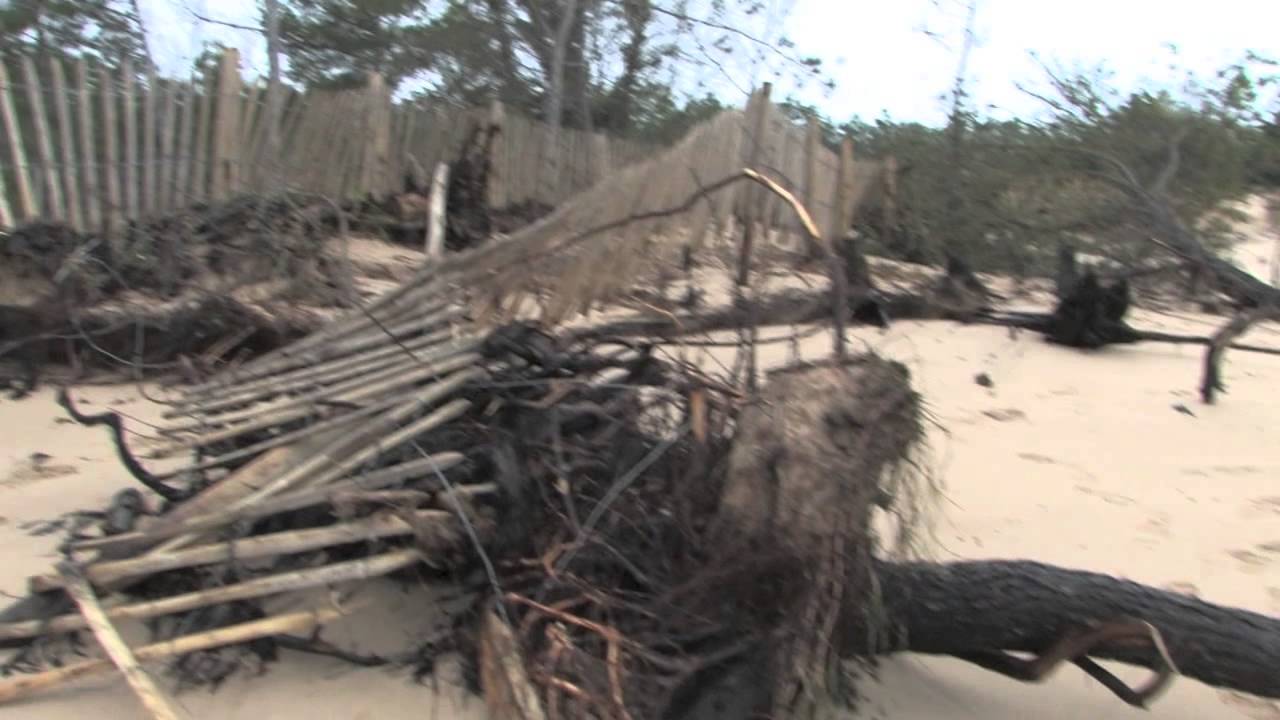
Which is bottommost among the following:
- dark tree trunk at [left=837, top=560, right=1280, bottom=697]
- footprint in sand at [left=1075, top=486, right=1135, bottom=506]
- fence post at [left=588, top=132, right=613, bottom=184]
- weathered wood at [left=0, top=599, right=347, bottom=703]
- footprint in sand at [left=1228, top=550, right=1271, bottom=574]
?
weathered wood at [left=0, top=599, right=347, bottom=703]

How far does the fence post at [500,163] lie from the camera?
32.5 feet

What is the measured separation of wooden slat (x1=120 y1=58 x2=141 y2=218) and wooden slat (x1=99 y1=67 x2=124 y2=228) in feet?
0.22

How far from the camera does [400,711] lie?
2561mm

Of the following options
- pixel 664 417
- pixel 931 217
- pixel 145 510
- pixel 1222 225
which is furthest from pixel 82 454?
pixel 1222 225

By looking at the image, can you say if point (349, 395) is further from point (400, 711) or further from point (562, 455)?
point (400, 711)

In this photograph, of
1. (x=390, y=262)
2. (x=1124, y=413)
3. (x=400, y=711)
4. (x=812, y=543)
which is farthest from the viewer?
(x=390, y=262)

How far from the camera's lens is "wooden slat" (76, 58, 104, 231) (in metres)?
6.50

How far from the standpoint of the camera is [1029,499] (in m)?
4.40

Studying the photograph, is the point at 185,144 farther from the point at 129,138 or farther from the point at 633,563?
the point at 633,563

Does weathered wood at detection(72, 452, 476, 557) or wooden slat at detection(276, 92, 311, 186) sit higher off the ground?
wooden slat at detection(276, 92, 311, 186)

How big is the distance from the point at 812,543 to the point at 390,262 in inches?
246

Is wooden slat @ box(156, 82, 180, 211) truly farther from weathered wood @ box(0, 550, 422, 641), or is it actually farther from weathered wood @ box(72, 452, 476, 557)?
weathered wood @ box(0, 550, 422, 641)

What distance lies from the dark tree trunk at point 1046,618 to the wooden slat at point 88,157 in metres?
6.02

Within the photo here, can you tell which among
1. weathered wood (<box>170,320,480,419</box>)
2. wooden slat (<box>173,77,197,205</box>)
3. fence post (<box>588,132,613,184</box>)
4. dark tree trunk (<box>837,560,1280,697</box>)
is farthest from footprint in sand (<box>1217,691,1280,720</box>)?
fence post (<box>588,132,613,184</box>)
